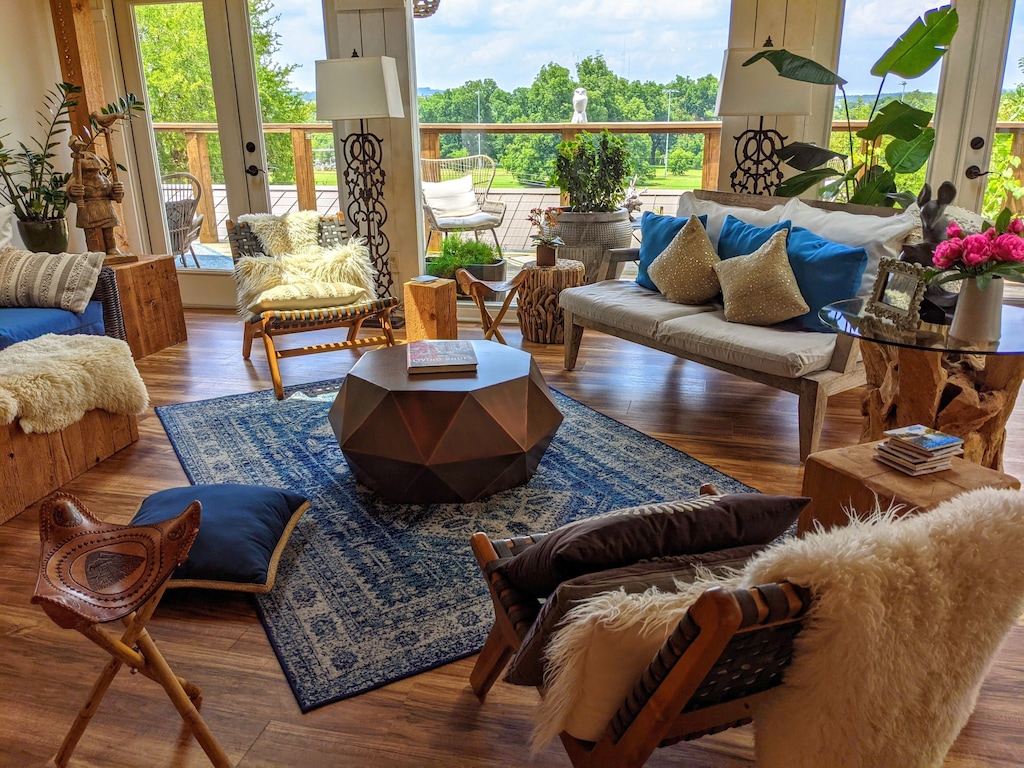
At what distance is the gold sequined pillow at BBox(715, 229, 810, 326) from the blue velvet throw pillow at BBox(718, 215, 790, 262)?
0.11m

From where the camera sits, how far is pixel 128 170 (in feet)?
17.8

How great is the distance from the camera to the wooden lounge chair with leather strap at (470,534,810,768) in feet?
3.11

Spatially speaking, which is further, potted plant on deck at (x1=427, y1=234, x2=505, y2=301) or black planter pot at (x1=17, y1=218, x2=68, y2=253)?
potted plant on deck at (x1=427, y1=234, x2=505, y2=301)

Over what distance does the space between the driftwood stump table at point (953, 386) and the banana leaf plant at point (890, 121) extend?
4.74 ft

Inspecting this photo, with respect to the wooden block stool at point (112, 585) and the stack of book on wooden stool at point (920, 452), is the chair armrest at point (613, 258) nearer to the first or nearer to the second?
the stack of book on wooden stool at point (920, 452)

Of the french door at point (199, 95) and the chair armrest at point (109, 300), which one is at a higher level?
the french door at point (199, 95)

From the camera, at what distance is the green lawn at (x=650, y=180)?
16.6 ft

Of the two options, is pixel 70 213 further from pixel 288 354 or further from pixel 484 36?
pixel 484 36

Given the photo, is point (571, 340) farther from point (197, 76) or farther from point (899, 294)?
point (197, 76)

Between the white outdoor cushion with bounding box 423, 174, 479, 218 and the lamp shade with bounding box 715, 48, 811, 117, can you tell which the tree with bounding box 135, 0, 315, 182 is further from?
the lamp shade with bounding box 715, 48, 811, 117

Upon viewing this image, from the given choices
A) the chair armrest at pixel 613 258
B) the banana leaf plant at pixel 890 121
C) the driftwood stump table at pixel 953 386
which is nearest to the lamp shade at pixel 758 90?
the banana leaf plant at pixel 890 121

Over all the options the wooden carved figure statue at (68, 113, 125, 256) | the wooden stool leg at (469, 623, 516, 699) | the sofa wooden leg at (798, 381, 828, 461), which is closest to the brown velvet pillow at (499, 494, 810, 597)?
the wooden stool leg at (469, 623, 516, 699)

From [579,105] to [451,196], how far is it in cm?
103

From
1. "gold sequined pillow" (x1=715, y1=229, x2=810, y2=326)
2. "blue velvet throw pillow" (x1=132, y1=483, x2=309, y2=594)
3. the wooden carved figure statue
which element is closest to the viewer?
"blue velvet throw pillow" (x1=132, y1=483, x2=309, y2=594)
